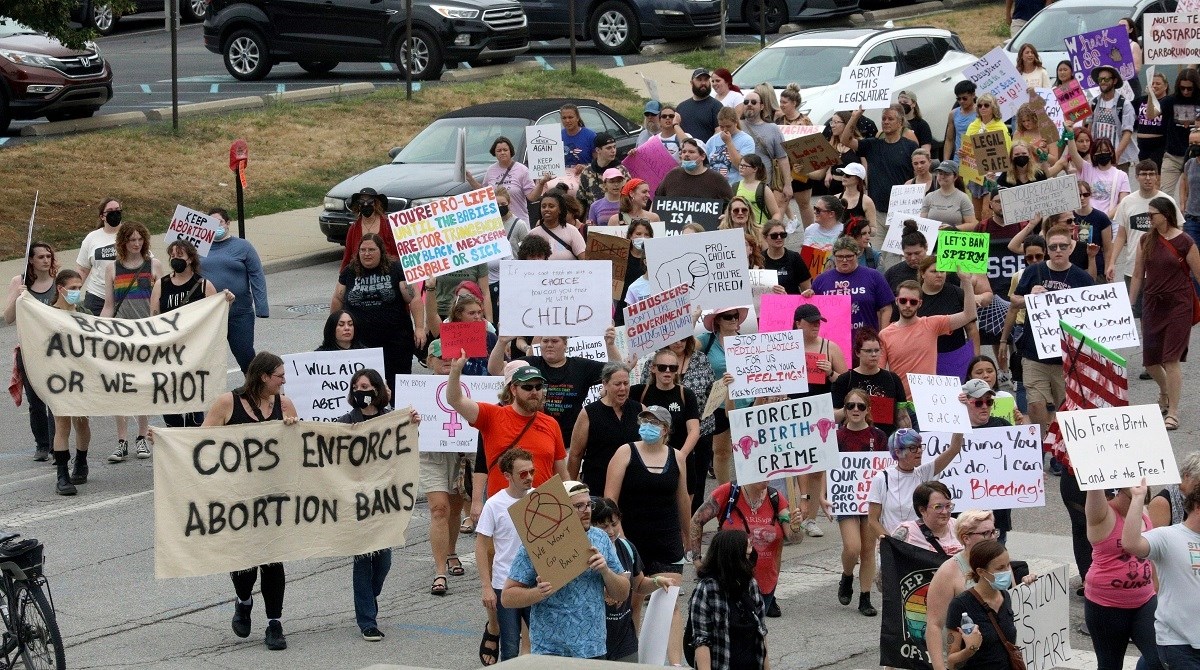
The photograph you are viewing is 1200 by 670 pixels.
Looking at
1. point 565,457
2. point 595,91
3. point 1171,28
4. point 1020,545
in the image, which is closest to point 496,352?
point 565,457

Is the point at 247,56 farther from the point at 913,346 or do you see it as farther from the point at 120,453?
the point at 913,346

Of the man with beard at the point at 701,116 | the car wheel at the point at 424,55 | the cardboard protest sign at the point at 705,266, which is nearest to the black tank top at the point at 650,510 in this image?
the cardboard protest sign at the point at 705,266

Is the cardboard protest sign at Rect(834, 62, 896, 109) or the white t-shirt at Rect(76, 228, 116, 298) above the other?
the cardboard protest sign at Rect(834, 62, 896, 109)

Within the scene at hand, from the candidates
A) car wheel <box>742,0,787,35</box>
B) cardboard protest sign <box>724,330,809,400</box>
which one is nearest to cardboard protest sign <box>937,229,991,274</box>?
cardboard protest sign <box>724,330,809,400</box>

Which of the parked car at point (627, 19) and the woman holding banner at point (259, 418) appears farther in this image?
the parked car at point (627, 19)

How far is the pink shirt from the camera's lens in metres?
8.72

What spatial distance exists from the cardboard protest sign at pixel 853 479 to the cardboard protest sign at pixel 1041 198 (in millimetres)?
4728

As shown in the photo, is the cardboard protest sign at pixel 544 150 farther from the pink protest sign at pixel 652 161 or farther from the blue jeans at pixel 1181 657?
the blue jeans at pixel 1181 657

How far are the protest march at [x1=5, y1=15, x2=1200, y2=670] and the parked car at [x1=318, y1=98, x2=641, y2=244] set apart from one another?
260 centimetres

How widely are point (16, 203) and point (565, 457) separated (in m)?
13.7

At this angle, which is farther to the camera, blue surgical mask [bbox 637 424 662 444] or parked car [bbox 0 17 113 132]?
parked car [bbox 0 17 113 132]

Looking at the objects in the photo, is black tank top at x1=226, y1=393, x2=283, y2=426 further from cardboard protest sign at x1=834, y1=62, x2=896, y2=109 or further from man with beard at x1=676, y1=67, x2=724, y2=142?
cardboard protest sign at x1=834, y1=62, x2=896, y2=109

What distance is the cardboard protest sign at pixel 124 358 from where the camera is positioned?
37.4 feet

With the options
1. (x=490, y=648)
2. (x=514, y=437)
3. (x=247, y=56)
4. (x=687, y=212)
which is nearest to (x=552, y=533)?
(x=490, y=648)
